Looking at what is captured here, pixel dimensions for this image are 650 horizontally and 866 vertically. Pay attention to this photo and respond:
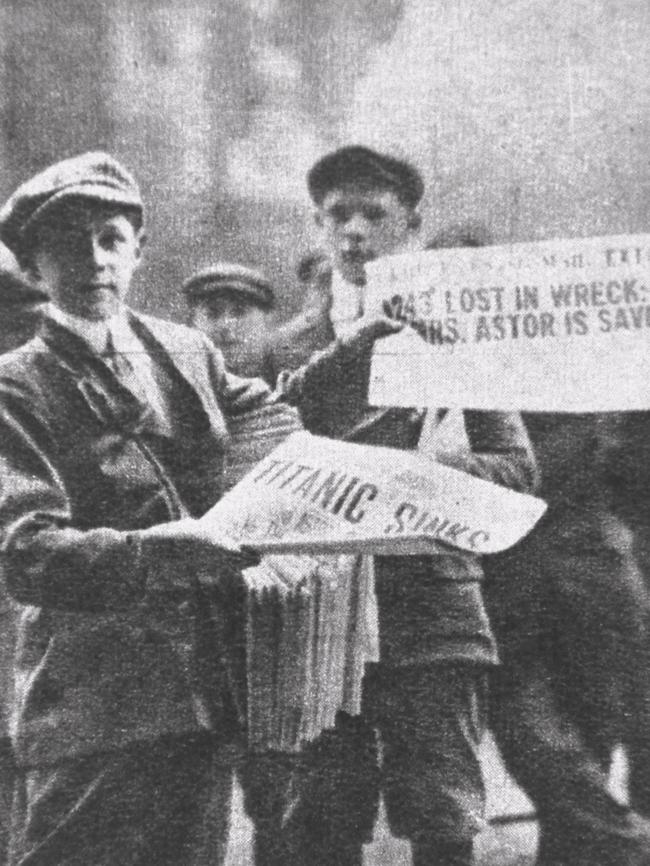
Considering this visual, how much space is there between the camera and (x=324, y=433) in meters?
2.72

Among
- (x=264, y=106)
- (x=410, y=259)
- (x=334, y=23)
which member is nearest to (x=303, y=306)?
(x=410, y=259)

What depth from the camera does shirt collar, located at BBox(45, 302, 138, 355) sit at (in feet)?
8.97

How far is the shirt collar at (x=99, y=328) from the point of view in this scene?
8.97ft

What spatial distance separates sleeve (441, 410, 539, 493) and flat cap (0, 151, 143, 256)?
112 cm

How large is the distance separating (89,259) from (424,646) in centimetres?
139

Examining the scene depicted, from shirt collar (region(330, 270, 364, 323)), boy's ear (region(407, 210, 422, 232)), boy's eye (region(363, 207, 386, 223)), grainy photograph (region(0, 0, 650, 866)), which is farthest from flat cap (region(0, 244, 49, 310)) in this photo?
boy's ear (region(407, 210, 422, 232))

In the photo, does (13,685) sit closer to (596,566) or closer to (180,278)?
(180,278)

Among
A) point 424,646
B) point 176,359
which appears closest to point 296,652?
point 424,646

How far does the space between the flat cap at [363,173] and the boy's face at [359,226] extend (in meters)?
0.02

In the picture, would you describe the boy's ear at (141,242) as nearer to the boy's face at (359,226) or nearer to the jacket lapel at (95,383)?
the jacket lapel at (95,383)

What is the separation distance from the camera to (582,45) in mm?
2713

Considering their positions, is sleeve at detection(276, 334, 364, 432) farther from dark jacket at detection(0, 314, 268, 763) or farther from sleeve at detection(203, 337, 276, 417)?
dark jacket at detection(0, 314, 268, 763)

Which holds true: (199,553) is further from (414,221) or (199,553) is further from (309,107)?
(309,107)

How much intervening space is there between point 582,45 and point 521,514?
1.29 m
